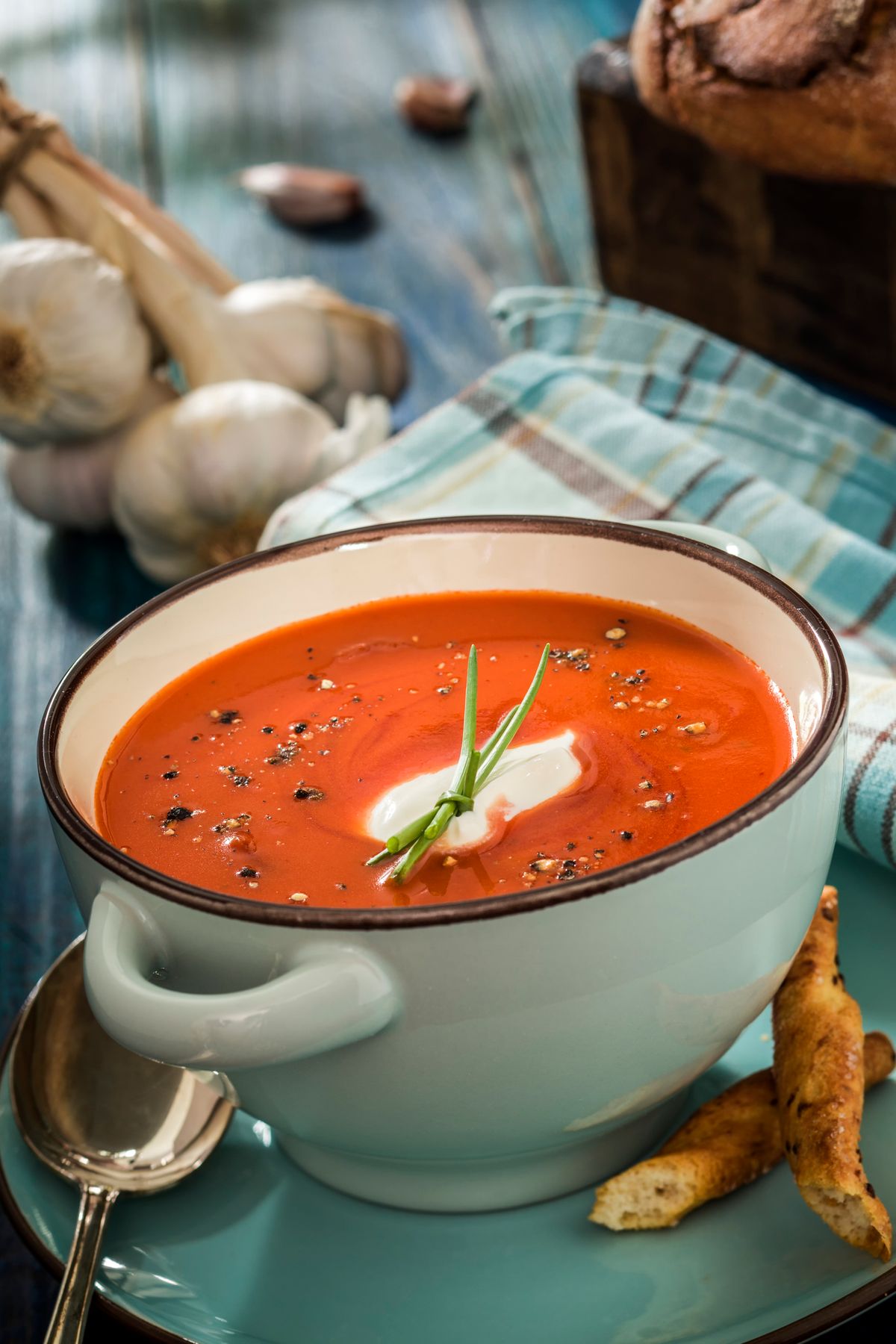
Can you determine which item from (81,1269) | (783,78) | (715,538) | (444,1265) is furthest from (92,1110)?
(783,78)

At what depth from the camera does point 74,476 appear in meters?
1.86

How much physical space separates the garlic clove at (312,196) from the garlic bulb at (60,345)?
950mm

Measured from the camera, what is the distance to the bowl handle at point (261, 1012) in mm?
693

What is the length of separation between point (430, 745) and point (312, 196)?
78.7 inches

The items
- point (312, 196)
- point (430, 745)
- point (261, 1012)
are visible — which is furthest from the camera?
point (312, 196)

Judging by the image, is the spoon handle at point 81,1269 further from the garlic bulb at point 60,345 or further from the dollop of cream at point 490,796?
the garlic bulb at point 60,345

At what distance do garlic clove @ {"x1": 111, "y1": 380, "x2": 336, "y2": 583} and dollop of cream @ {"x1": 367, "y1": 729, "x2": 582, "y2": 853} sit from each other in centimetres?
91

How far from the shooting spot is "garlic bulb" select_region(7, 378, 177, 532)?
6.11ft

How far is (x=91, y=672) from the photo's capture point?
36.8 inches

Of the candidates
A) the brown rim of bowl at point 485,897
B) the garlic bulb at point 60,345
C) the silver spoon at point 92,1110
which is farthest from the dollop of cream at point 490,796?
the garlic bulb at point 60,345

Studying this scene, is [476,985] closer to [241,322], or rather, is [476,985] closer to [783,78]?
[783,78]

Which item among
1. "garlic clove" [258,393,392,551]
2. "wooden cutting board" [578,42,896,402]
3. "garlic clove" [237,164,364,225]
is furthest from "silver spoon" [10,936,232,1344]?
"garlic clove" [237,164,364,225]

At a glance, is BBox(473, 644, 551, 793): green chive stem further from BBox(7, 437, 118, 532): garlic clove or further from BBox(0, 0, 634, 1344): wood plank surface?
BBox(7, 437, 118, 532): garlic clove

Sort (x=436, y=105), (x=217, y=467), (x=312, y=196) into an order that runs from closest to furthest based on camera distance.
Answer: (x=217, y=467)
(x=312, y=196)
(x=436, y=105)
